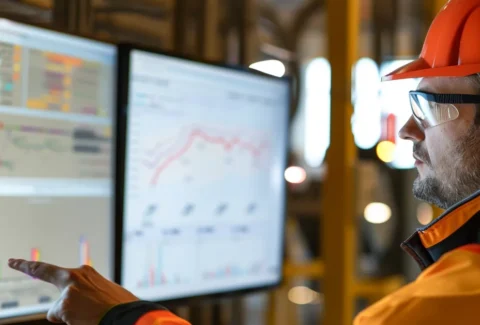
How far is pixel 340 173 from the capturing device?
2506 millimetres

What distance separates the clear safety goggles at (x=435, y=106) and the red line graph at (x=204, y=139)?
659 millimetres

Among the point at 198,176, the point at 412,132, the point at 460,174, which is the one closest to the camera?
the point at 460,174

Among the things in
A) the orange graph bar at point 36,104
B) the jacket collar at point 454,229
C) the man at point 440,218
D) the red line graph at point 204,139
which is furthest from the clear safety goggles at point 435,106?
the orange graph bar at point 36,104

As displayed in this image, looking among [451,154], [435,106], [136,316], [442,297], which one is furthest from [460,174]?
[136,316]

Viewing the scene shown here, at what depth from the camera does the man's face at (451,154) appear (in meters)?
1.53

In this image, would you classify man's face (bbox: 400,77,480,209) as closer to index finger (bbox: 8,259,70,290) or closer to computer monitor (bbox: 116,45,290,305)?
computer monitor (bbox: 116,45,290,305)

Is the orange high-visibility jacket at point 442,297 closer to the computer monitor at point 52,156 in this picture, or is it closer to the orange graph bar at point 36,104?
the computer monitor at point 52,156

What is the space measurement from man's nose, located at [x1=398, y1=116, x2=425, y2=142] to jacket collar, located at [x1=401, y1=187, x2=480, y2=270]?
0.26 m

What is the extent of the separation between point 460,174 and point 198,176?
0.78 meters

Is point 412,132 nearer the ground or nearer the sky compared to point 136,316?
nearer the sky

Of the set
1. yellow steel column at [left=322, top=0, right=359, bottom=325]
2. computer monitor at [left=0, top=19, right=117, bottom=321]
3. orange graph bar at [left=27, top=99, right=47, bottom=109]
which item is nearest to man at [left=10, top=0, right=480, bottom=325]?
computer monitor at [left=0, top=19, right=117, bottom=321]

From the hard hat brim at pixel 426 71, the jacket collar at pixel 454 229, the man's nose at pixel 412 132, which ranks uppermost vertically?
the hard hat brim at pixel 426 71

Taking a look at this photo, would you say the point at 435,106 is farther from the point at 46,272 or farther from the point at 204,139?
the point at 46,272

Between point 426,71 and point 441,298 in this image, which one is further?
point 426,71
